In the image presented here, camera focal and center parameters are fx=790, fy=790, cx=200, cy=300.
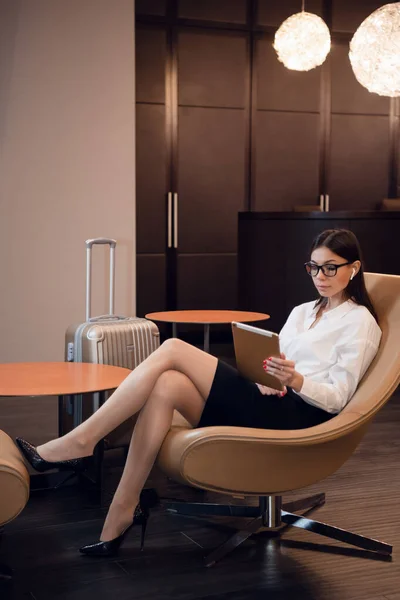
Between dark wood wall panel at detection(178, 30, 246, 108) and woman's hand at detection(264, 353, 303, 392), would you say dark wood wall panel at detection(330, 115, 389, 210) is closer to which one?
dark wood wall panel at detection(178, 30, 246, 108)

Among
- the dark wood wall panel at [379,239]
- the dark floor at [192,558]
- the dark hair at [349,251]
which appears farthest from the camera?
the dark wood wall panel at [379,239]

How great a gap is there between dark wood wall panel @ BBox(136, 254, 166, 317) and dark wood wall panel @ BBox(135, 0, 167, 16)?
214cm

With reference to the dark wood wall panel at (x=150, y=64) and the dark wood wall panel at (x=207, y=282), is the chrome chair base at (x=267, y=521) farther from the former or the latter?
the dark wood wall panel at (x=150, y=64)

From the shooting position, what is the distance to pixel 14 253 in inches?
215

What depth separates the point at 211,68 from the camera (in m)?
7.17

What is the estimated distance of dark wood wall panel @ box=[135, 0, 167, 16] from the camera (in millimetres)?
6957

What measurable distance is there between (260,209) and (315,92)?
123cm

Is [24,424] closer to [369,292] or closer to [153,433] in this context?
[153,433]

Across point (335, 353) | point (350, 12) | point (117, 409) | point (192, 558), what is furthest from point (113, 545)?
point (350, 12)

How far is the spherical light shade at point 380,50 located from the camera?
4.82 m

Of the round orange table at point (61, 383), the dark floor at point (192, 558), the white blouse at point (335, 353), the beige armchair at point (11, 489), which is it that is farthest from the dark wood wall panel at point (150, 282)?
the beige armchair at point (11, 489)

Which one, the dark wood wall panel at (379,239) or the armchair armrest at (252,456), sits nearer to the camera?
the armchair armrest at (252,456)

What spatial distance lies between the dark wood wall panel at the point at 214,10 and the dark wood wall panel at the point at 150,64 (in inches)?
11.9

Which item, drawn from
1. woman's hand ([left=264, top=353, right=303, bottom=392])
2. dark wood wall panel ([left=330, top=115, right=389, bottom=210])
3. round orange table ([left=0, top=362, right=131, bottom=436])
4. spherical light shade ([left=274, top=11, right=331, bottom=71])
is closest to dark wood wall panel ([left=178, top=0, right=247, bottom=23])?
spherical light shade ([left=274, top=11, right=331, bottom=71])
